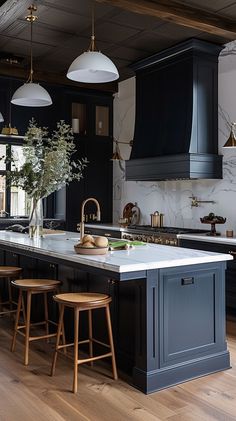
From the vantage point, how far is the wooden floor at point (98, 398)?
8.86 ft

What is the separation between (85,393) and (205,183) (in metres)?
3.64

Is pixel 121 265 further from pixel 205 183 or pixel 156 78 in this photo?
pixel 156 78

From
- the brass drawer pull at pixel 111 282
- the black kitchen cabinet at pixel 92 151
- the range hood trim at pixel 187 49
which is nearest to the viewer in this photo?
the brass drawer pull at pixel 111 282

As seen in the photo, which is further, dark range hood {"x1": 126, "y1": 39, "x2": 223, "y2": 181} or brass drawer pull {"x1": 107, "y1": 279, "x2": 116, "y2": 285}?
dark range hood {"x1": 126, "y1": 39, "x2": 223, "y2": 181}

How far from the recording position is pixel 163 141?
6078mm

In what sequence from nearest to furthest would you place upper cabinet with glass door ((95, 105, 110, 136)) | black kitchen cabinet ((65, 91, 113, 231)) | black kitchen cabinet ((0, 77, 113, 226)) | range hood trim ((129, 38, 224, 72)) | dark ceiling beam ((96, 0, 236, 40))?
dark ceiling beam ((96, 0, 236, 40)) → range hood trim ((129, 38, 224, 72)) → black kitchen cabinet ((0, 77, 113, 226)) → black kitchen cabinet ((65, 91, 113, 231)) → upper cabinet with glass door ((95, 105, 110, 136))

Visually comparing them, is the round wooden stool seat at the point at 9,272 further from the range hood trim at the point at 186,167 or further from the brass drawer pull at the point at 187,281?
the range hood trim at the point at 186,167

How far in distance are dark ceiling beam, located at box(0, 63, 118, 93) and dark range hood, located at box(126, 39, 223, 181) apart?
1504 millimetres

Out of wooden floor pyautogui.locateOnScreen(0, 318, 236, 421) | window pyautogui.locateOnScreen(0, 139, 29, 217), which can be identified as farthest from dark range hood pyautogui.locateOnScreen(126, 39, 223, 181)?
wooden floor pyautogui.locateOnScreen(0, 318, 236, 421)

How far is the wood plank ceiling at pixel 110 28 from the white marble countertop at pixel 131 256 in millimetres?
2178

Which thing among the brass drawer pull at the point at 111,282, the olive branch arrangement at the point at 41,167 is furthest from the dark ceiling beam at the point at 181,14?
the brass drawer pull at the point at 111,282

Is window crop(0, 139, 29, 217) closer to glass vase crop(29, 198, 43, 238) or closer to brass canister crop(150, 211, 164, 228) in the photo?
brass canister crop(150, 211, 164, 228)

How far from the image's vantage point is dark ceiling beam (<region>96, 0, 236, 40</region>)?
420 cm

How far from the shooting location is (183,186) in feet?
20.9
